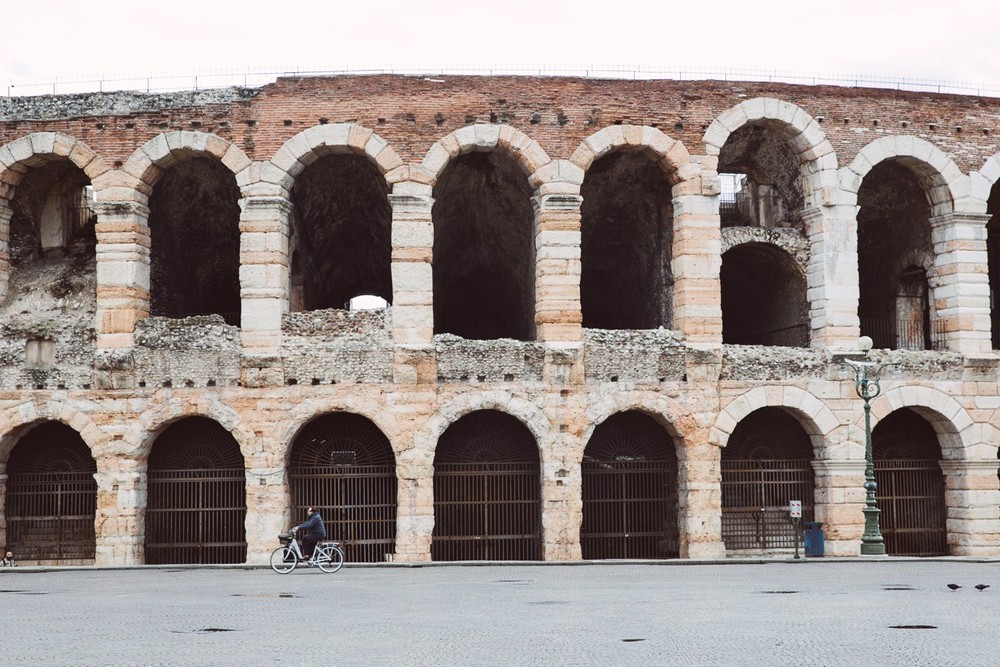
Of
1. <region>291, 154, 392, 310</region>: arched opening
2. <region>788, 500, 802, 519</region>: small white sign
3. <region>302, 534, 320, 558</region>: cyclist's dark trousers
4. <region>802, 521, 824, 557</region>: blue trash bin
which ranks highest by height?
<region>291, 154, 392, 310</region>: arched opening

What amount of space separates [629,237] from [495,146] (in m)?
4.90

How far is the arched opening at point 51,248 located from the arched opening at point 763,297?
1330 cm

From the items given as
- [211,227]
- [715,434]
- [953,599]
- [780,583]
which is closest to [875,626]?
[953,599]

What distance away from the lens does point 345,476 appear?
70.6 feet

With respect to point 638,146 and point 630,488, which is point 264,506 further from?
point 638,146

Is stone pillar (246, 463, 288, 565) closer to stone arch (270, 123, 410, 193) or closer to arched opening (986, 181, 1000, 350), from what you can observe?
stone arch (270, 123, 410, 193)

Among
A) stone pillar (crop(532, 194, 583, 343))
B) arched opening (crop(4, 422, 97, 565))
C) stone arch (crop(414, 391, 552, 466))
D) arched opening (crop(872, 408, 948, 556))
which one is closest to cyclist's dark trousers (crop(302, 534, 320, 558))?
stone arch (crop(414, 391, 552, 466))

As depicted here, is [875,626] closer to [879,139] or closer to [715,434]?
[715,434]

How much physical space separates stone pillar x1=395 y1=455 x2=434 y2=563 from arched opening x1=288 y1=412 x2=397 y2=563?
0.80 meters

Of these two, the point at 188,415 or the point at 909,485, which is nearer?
the point at 188,415

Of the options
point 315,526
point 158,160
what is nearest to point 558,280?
point 315,526

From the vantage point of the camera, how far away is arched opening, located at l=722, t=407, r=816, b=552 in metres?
22.2

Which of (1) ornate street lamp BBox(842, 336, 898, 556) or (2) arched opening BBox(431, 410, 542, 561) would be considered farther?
(2) arched opening BBox(431, 410, 542, 561)

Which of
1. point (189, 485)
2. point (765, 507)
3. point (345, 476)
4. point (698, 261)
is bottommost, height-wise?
point (765, 507)
